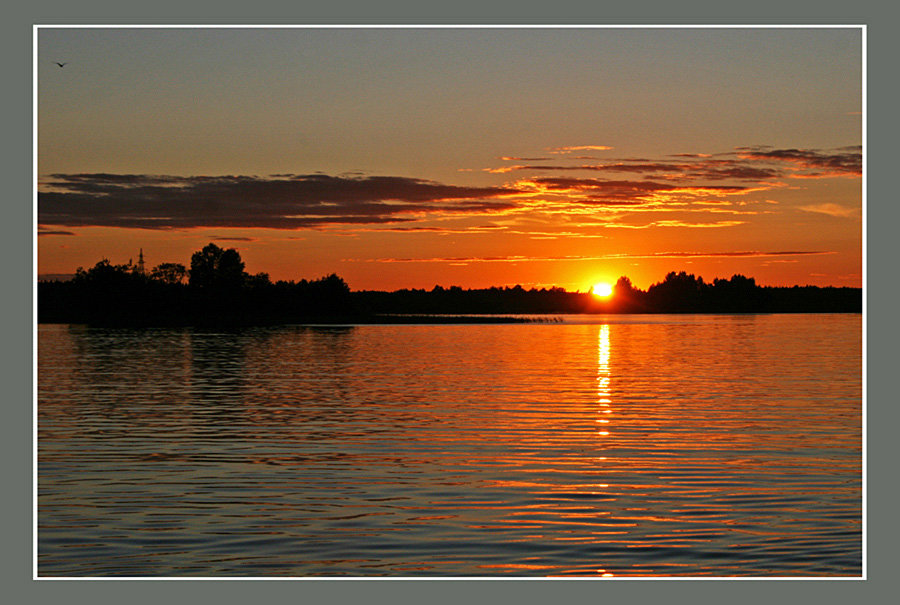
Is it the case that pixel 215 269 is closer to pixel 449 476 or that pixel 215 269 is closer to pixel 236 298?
pixel 236 298

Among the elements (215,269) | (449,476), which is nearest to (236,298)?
(215,269)

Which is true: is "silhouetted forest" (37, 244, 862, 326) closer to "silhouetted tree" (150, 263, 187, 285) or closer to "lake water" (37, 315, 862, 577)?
"silhouetted tree" (150, 263, 187, 285)

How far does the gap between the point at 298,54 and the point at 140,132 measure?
21.2 feet

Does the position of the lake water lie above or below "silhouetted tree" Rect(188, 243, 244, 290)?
below

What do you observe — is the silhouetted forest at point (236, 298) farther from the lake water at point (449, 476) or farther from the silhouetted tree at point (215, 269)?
the lake water at point (449, 476)

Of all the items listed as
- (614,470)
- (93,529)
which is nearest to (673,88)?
(614,470)

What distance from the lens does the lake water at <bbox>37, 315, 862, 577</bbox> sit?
1337cm

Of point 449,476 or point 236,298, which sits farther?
point 236,298

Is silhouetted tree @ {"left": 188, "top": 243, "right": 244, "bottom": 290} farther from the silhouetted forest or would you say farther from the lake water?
the lake water

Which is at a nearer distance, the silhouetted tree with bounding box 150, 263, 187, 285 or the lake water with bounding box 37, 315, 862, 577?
the lake water with bounding box 37, 315, 862, 577

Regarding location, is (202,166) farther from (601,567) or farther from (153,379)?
(601,567)

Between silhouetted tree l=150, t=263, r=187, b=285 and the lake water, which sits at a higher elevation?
silhouetted tree l=150, t=263, r=187, b=285

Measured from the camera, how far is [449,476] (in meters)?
18.3

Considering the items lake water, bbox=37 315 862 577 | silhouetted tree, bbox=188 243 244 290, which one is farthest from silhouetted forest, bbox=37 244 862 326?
lake water, bbox=37 315 862 577
